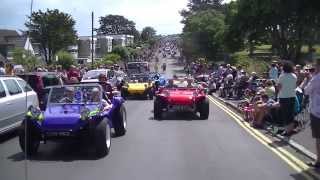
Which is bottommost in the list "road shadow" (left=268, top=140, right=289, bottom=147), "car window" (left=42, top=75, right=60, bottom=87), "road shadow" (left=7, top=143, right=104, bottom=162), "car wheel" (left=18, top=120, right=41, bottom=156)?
"road shadow" (left=7, top=143, right=104, bottom=162)

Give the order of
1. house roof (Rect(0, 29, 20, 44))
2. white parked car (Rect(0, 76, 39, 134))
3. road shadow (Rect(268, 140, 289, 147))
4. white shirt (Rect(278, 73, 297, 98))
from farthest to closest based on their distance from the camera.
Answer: house roof (Rect(0, 29, 20, 44)) < white shirt (Rect(278, 73, 297, 98)) < white parked car (Rect(0, 76, 39, 134)) < road shadow (Rect(268, 140, 289, 147))

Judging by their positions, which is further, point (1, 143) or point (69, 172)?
point (1, 143)

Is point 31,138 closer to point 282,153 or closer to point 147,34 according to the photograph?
point 282,153

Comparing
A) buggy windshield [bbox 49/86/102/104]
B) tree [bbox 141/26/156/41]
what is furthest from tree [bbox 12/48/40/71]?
tree [bbox 141/26/156/41]

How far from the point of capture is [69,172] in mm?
10062

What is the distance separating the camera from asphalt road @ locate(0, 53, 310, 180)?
9.80 m

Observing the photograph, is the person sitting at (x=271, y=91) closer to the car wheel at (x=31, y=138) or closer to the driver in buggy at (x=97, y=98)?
the driver in buggy at (x=97, y=98)

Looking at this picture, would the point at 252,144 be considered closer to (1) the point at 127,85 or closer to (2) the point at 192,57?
(1) the point at 127,85

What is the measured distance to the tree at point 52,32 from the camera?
80875mm

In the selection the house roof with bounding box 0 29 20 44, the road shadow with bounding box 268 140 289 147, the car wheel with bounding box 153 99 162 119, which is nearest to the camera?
the road shadow with bounding box 268 140 289 147

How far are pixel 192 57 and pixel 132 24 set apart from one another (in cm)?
8449

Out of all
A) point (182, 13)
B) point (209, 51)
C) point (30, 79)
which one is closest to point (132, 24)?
point (182, 13)

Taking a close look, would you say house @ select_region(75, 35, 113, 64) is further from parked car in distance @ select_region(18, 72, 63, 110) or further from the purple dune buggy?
the purple dune buggy

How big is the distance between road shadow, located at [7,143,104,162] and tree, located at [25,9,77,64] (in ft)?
223
